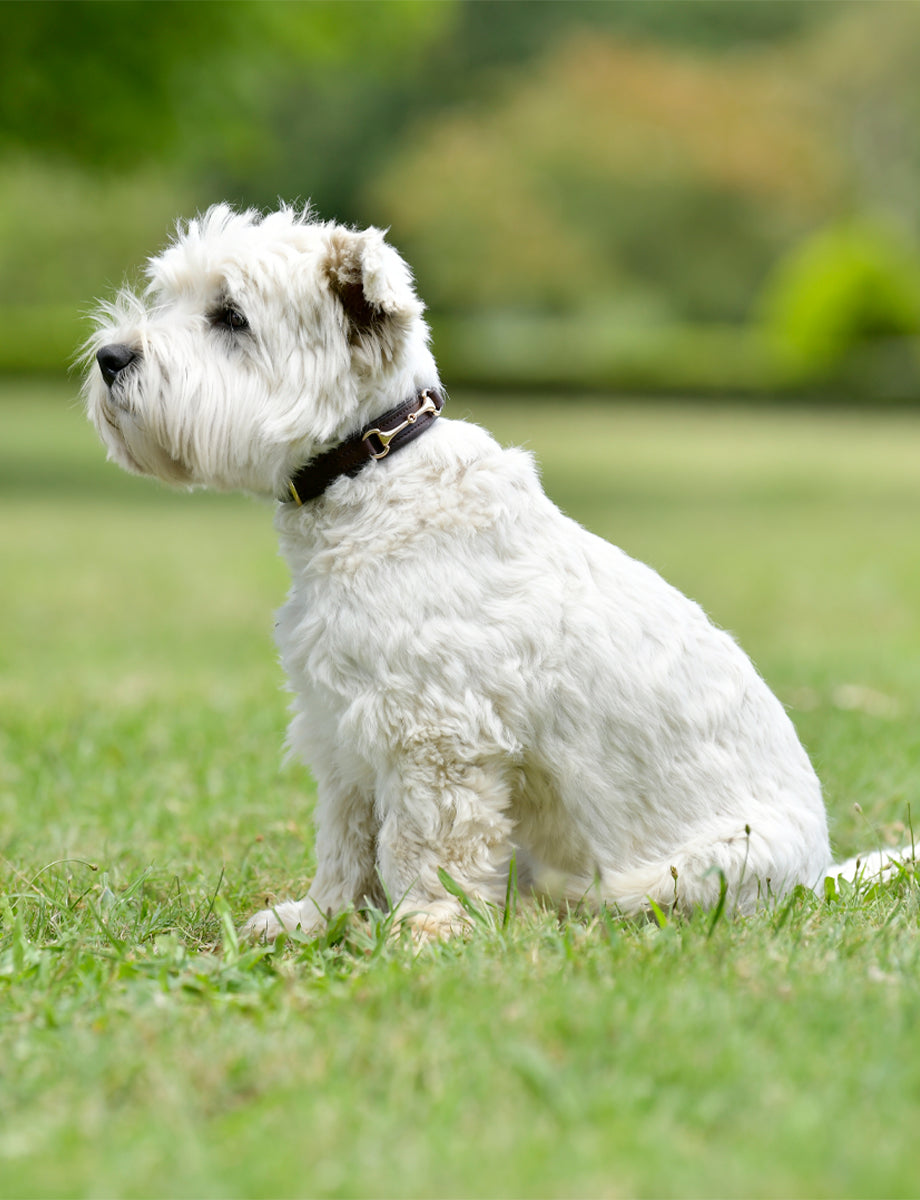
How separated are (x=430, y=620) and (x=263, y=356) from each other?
2.51 ft

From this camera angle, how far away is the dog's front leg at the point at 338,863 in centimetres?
378

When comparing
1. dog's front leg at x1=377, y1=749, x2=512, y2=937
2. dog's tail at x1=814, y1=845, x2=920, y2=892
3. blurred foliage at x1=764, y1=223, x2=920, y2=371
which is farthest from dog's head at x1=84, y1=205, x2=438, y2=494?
blurred foliage at x1=764, y1=223, x2=920, y2=371

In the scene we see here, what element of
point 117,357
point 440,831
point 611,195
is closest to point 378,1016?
point 440,831

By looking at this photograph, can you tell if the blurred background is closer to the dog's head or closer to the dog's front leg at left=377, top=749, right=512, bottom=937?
the dog's head

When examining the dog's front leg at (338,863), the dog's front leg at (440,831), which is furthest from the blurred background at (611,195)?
the dog's front leg at (440,831)

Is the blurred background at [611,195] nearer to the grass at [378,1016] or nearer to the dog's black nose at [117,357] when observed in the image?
the grass at [378,1016]

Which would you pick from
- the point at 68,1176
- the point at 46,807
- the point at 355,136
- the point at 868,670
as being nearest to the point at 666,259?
the point at 355,136

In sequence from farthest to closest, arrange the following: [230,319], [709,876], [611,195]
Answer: [611,195] → [230,319] → [709,876]

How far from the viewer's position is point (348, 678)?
3.48 metres

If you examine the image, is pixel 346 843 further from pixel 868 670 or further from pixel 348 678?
pixel 868 670

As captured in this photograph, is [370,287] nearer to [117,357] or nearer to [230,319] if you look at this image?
[230,319]

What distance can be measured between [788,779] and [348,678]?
1.16 metres

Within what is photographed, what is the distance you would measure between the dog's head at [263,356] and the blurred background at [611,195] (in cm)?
2868

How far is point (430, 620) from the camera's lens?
3439 millimetres
